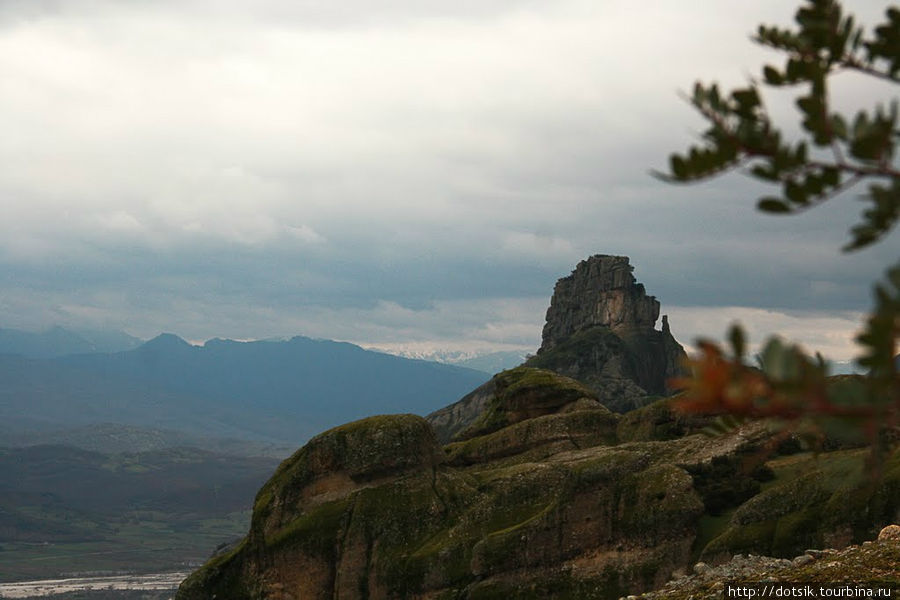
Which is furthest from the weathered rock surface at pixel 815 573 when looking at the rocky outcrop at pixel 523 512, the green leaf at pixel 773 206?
the green leaf at pixel 773 206

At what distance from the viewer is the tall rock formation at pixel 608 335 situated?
144 metres

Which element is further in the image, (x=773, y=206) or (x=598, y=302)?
(x=598, y=302)

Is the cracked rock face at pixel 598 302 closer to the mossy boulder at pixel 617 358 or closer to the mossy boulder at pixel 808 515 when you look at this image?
the mossy boulder at pixel 617 358

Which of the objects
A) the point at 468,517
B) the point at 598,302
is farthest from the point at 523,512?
the point at 598,302

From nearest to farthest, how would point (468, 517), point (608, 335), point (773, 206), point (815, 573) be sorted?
point (773, 206), point (815, 573), point (468, 517), point (608, 335)

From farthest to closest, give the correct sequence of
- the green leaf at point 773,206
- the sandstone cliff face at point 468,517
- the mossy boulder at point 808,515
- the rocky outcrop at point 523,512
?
the sandstone cliff face at point 468,517 < the rocky outcrop at point 523,512 < the mossy boulder at point 808,515 < the green leaf at point 773,206

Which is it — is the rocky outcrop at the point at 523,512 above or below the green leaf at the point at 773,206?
below

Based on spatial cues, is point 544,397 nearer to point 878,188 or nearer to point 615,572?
point 615,572

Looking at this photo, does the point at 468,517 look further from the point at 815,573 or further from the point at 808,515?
the point at 815,573

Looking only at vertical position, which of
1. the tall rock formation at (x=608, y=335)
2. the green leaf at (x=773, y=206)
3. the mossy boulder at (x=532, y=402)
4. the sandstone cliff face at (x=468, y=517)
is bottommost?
the sandstone cliff face at (x=468, y=517)

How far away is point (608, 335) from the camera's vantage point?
507 ft

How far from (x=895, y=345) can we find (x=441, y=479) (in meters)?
48.2

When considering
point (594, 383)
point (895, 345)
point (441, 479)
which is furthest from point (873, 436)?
point (594, 383)

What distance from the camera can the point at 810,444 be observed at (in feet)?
27.8
